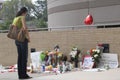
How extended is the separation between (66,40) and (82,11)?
401 inches

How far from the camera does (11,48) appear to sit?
18109mm

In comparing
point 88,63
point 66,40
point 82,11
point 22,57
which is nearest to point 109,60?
point 88,63

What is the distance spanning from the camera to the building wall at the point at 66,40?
14.3 metres

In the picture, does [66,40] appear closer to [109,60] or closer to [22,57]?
[109,60]

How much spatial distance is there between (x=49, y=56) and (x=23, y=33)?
391cm

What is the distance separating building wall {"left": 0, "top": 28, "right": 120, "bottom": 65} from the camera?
47.0 ft

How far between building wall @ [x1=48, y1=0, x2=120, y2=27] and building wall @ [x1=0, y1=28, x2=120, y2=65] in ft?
26.8

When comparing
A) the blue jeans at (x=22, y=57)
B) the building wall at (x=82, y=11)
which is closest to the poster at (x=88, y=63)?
the blue jeans at (x=22, y=57)

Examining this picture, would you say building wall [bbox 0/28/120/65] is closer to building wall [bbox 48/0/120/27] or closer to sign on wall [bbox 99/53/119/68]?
sign on wall [bbox 99/53/119/68]

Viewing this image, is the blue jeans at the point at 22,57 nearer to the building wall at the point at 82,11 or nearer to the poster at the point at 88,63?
the poster at the point at 88,63

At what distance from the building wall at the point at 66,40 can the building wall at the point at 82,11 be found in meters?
8.18

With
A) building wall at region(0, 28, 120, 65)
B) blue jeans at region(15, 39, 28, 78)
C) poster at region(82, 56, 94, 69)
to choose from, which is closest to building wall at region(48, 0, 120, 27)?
building wall at region(0, 28, 120, 65)

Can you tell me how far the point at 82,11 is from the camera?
2586 cm

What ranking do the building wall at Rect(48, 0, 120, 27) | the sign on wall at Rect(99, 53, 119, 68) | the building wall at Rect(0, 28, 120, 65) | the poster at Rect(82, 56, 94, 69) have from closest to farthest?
the sign on wall at Rect(99, 53, 119, 68) → the poster at Rect(82, 56, 94, 69) → the building wall at Rect(0, 28, 120, 65) → the building wall at Rect(48, 0, 120, 27)
